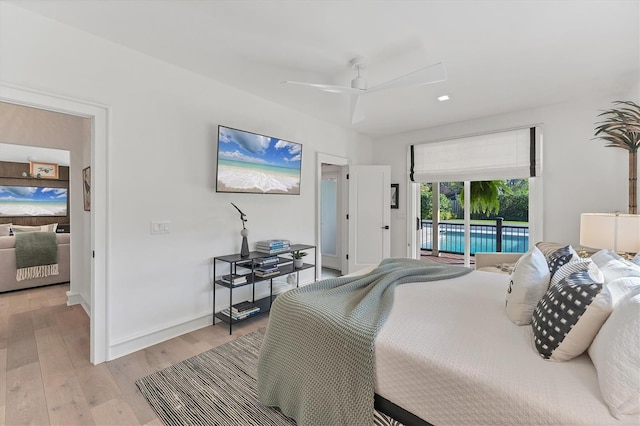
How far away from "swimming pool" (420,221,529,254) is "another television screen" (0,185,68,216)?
23.9 ft

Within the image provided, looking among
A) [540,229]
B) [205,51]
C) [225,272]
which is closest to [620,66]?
[540,229]

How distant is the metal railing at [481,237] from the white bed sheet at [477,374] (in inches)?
124

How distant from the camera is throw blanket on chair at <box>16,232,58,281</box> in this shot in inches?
158

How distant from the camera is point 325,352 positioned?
145cm

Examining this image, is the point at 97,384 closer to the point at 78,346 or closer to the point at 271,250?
the point at 78,346

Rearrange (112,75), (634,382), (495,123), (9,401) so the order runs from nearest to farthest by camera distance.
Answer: (634,382), (9,401), (112,75), (495,123)

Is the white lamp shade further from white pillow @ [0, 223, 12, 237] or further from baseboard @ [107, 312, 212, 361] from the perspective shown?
white pillow @ [0, 223, 12, 237]

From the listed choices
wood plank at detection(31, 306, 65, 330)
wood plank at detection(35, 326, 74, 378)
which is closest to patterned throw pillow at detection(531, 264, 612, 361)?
wood plank at detection(35, 326, 74, 378)

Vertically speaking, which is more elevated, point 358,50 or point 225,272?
point 358,50

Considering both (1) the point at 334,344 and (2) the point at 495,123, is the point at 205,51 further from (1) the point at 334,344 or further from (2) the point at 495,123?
(2) the point at 495,123

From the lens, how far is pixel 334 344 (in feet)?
4.65

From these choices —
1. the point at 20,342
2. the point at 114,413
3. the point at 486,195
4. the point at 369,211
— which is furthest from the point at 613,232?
the point at 20,342

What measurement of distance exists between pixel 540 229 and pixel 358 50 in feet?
10.8

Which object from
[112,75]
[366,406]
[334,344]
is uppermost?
[112,75]
